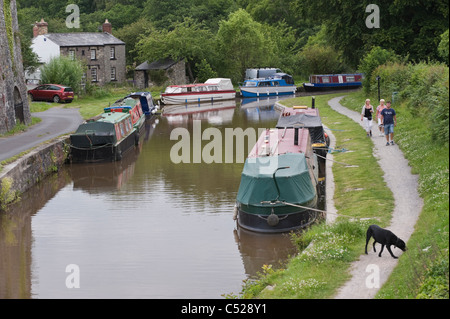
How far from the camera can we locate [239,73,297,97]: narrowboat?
59844mm

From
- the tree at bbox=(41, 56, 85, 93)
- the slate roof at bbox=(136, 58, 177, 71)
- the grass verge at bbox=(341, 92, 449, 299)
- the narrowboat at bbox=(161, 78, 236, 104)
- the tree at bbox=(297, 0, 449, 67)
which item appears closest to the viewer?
the grass verge at bbox=(341, 92, 449, 299)

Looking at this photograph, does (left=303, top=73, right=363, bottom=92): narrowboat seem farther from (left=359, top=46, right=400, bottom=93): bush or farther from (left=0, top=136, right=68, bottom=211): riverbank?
(left=0, top=136, right=68, bottom=211): riverbank

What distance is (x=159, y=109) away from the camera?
4994 centimetres

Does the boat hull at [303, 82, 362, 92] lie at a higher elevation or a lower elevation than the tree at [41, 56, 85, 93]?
lower

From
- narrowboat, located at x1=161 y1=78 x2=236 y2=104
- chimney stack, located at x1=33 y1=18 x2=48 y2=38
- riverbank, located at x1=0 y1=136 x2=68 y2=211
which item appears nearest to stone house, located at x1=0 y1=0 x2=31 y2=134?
riverbank, located at x1=0 y1=136 x2=68 y2=211

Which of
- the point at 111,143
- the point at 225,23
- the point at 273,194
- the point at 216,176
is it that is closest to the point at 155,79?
the point at 225,23

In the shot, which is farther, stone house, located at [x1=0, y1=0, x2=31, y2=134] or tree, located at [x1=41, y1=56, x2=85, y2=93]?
tree, located at [x1=41, y1=56, x2=85, y2=93]

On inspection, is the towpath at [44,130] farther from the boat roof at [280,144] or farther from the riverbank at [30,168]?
the boat roof at [280,144]

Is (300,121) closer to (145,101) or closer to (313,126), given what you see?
(313,126)

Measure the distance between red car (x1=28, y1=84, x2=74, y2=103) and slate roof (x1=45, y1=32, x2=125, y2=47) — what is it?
10640 mm

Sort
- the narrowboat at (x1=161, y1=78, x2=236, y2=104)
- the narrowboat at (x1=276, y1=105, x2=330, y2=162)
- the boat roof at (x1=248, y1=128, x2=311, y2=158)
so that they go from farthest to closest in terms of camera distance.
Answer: the narrowboat at (x1=161, y1=78, x2=236, y2=104) → the narrowboat at (x1=276, y1=105, x2=330, y2=162) → the boat roof at (x1=248, y1=128, x2=311, y2=158)

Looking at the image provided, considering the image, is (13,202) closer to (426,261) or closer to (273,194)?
(273,194)

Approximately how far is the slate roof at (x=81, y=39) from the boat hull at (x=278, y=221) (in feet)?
143

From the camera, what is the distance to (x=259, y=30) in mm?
68625
